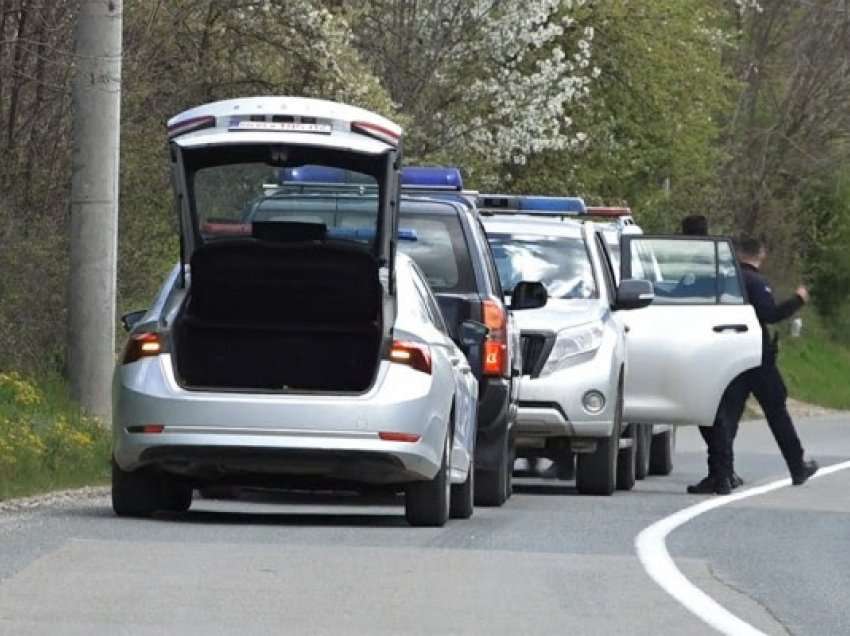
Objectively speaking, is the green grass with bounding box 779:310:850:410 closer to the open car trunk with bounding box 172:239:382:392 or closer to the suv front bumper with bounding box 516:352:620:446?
the suv front bumper with bounding box 516:352:620:446

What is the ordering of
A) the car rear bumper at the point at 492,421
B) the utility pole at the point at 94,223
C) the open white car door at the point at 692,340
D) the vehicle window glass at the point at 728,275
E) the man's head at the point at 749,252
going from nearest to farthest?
the car rear bumper at the point at 492,421 < the utility pole at the point at 94,223 < the open white car door at the point at 692,340 < the vehicle window glass at the point at 728,275 < the man's head at the point at 749,252

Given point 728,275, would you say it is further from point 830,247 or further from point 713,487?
point 830,247

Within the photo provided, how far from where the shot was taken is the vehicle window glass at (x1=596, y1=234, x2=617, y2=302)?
62.9 feet

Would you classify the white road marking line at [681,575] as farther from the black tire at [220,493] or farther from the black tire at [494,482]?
the black tire at [220,493]

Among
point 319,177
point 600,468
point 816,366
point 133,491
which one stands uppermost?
point 319,177

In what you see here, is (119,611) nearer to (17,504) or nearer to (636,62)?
(17,504)

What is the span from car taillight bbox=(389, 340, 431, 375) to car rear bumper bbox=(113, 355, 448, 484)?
1.7 inches

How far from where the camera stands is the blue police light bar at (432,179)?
18.4 m

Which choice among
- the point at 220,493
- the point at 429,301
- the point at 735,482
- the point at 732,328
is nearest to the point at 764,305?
the point at 732,328

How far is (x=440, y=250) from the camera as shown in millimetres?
16391

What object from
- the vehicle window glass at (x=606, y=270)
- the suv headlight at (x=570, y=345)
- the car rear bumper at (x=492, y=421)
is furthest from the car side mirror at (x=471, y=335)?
the vehicle window glass at (x=606, y=270)

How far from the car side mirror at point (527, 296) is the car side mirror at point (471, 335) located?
81cm

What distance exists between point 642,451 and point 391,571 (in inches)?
401

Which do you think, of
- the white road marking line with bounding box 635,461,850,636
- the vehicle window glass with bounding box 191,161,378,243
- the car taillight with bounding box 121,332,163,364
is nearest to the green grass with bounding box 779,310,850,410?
the white road marking line with bounding box 635,461,850,636
